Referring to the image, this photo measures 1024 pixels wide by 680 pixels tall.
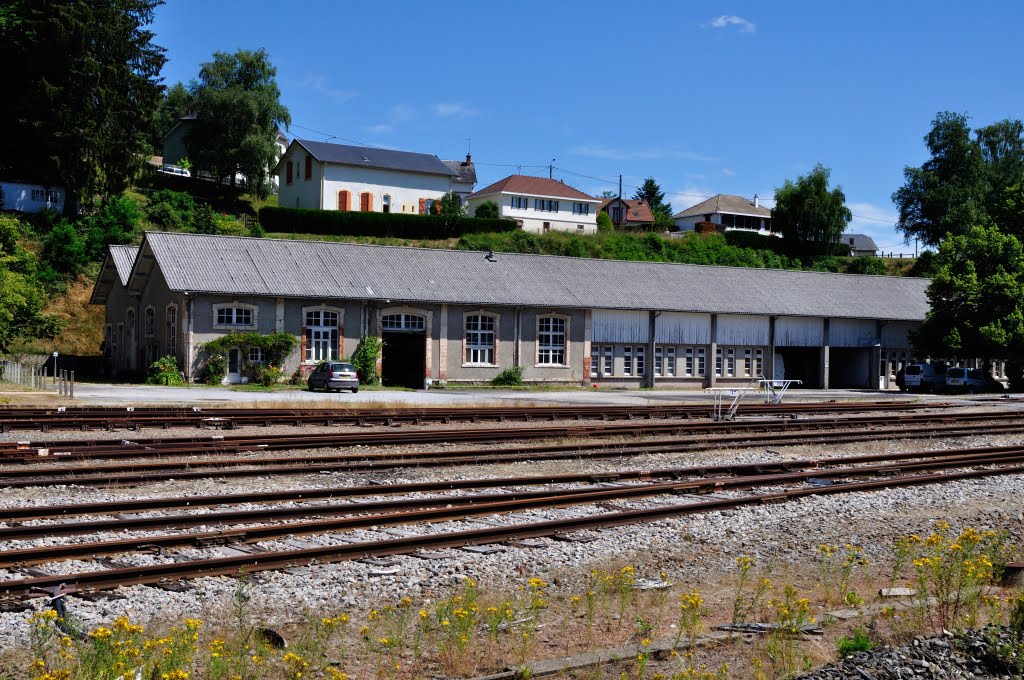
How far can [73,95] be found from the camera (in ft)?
186

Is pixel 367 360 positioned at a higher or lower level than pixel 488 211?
lower

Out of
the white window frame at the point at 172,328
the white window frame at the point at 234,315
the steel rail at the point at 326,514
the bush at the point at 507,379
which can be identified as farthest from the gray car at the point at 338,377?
the steel rail at the point at 326,514

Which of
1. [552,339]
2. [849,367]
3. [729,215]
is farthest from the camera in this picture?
[729,215]

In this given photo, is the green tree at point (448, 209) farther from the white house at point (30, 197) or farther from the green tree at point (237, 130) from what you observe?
the white house at point (30, 197)

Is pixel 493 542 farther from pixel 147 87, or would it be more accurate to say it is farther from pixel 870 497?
pixel 147 87

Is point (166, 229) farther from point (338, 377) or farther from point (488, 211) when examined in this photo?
point (338, 377)

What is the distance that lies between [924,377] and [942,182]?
143 ft

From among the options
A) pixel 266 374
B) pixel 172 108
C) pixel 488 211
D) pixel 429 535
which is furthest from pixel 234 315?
pixel 172 108

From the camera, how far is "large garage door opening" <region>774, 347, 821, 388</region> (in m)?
51.1

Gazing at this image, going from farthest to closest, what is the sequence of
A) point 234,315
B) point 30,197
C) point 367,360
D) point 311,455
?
1. point 30,197
2. point 367,360
3. point 234,315
4. point 311,455

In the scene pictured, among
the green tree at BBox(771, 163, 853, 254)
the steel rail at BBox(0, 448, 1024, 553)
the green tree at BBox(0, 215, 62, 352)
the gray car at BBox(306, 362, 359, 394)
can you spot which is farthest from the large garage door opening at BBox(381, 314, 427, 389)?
the green tree at BBox(771, 163, 853, 254)

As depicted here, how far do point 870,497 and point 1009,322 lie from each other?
37.1m

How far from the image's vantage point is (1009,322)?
4572 cm

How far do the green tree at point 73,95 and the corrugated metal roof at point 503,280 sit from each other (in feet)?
70.1
